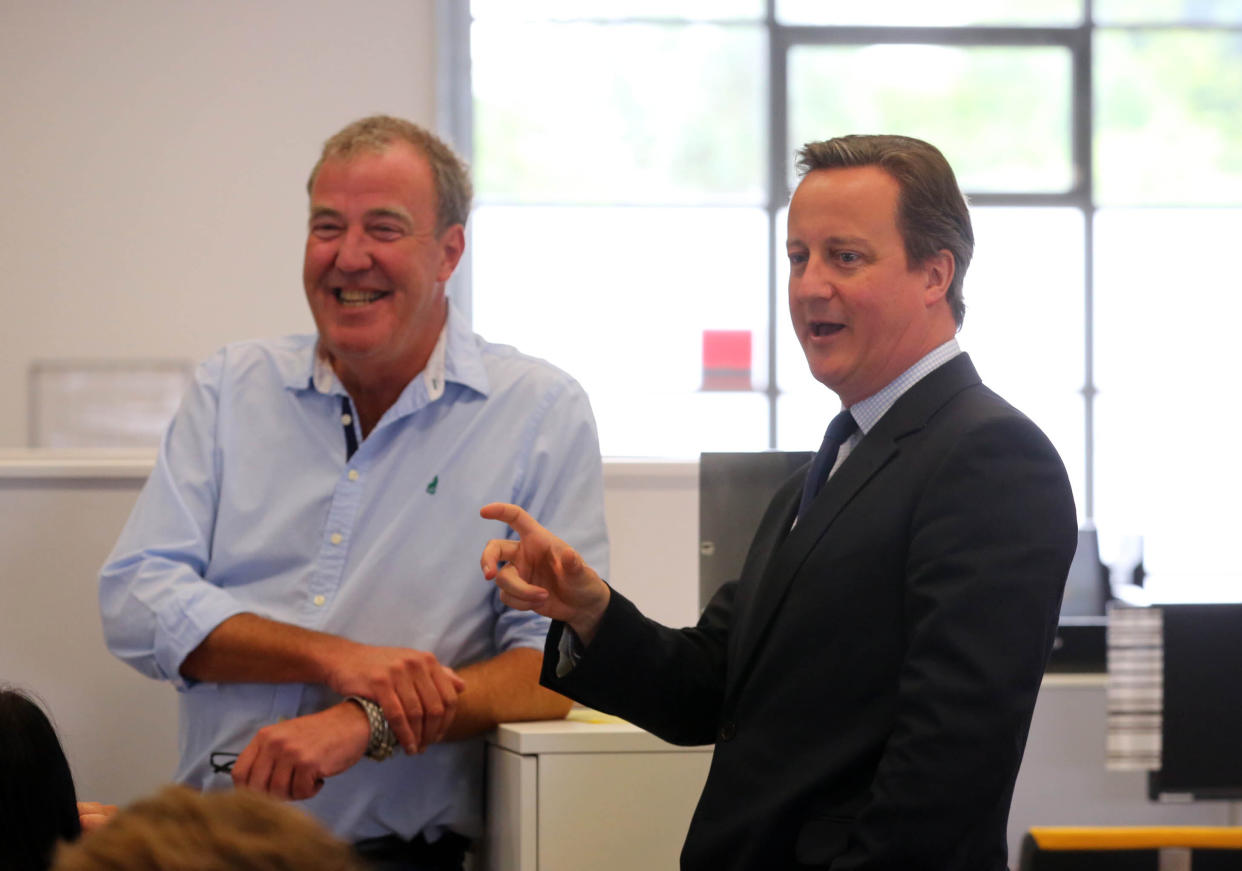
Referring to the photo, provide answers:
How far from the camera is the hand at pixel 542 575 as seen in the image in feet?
4.66

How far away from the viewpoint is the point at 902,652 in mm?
1260

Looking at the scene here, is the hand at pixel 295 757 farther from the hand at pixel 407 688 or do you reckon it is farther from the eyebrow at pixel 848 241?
the eyebrow at pixel 848 241

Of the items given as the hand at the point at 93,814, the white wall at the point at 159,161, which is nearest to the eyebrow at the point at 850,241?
the hand at the point at 93,814

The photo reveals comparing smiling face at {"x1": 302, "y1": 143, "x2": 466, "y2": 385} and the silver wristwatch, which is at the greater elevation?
smiling face at {"x1": 302, "y1": 143, "x2": 466, "y2": 385}

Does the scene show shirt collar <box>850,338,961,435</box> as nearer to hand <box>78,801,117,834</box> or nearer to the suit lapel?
the suit lapel

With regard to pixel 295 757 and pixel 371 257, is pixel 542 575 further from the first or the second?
pixel 371 257

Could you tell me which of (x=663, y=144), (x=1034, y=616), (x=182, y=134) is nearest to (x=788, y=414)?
(x=663, y=144)

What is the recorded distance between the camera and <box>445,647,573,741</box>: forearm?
1.70 m

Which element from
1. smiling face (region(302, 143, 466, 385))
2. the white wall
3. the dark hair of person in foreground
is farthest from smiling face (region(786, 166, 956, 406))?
the white wall

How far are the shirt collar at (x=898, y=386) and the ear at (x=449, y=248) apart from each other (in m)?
0.77

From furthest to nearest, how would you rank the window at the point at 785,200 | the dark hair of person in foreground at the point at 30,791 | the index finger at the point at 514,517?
1. the window at the point at 785,200
2. the index finger at the point at 514,517
3. the dark hair of person in foreground at the point at 30,791

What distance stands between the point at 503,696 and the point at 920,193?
0.82 metres

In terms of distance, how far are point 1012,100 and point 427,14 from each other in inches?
92.3

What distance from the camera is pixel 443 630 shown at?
181 centimetres
